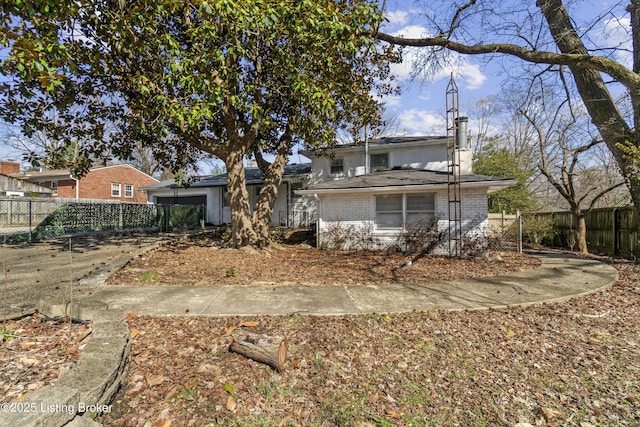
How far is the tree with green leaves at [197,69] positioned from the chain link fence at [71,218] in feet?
12.5

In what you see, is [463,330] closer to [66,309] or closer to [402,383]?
[402,383]

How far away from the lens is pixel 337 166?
17.5 m

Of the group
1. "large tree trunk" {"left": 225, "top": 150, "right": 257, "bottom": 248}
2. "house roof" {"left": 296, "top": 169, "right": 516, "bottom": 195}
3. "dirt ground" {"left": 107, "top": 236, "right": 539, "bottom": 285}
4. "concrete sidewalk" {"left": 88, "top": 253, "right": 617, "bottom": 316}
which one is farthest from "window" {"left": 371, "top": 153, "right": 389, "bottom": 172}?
"concrete sidewalk" {"left": 88, "top": 253, "right": 617, "bottom": 316}

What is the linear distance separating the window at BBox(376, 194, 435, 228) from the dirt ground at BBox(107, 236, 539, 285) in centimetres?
130

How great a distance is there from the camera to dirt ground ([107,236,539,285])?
6355 millimetres

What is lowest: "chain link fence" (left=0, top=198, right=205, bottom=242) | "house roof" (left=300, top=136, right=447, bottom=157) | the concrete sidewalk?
the concrete sidewalk

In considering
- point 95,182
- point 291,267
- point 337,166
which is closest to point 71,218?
point 291,267

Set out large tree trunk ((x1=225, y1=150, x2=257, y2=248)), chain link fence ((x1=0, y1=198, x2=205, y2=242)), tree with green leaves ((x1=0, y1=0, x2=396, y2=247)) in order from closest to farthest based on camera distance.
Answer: tree with green leaves ((x1=0, y1=0, x2=396, y2=247)) < large tree trunk ((x1=225, y1=150, x2=257, y2=248)) < chain link fence ((x1=0, y1=198, x2=205, y2=242))

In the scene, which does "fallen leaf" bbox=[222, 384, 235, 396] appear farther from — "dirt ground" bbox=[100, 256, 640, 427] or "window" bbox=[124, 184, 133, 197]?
"window" bbox=[124, 184, 133, 197]

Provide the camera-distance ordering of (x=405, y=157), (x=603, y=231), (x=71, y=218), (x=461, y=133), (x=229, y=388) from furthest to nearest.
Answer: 1. (x=405, y=157)
2. (x=71, y=218)
3. (x=603, y=231)
4. (x=461, y=133)
5. (x=229, y=388)

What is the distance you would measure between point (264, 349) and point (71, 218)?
555 inches

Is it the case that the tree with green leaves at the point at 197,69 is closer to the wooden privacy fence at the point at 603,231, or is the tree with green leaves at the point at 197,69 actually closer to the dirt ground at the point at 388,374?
the dirt ground at the point at 388,374

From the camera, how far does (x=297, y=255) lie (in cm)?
1009

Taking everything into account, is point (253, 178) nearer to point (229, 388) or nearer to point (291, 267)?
point (291, 267)
